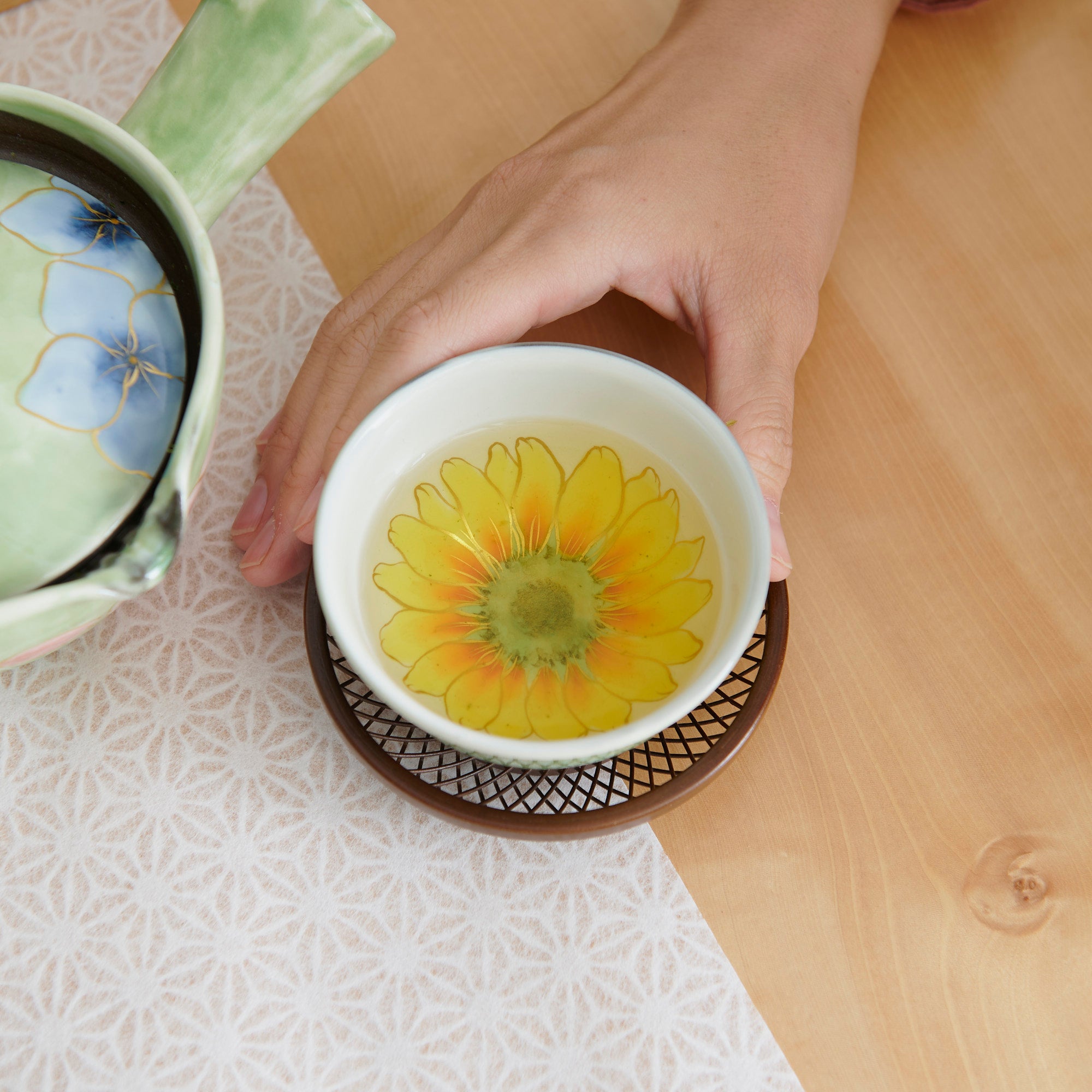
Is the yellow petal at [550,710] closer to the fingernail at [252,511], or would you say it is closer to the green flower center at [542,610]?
the green flower center at [542,610]

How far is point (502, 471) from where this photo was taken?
0.52 m

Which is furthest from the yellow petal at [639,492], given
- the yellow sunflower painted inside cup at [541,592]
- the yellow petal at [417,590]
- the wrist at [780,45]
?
the wrist at [780,45]

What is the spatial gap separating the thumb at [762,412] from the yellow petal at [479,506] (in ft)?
0.49

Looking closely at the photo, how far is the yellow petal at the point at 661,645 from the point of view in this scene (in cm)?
46

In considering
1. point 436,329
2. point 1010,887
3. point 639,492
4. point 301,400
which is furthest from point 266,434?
point 1010,887

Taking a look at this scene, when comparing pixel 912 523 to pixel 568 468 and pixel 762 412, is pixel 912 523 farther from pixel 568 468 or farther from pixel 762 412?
pixel 568 468

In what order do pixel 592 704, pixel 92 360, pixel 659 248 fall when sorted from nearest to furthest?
pixel 92 360
pixel 592 704
pixel 659 248

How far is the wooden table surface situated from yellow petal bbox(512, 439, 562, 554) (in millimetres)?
167

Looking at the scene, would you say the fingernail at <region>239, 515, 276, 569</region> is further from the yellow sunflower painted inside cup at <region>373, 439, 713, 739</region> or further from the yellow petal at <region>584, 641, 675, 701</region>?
the yellow petal at <region>584, 641, 675, 701</region>

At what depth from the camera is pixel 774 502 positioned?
1.79 ft

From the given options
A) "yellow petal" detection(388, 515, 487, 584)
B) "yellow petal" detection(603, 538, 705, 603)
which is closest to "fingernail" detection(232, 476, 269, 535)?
"yellow petal" detection(388, 515, 487, 584)

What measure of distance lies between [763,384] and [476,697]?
10.6 inches

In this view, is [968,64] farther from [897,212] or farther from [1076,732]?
[1076,732]

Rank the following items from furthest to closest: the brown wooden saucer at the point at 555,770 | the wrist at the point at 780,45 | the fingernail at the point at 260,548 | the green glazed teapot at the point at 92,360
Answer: the wrist at the point at 780,45
the fingernail at the point at 260,548
the brown wooden saucer at the point at 555,770
the green glazed teapot at the point at 92,360
